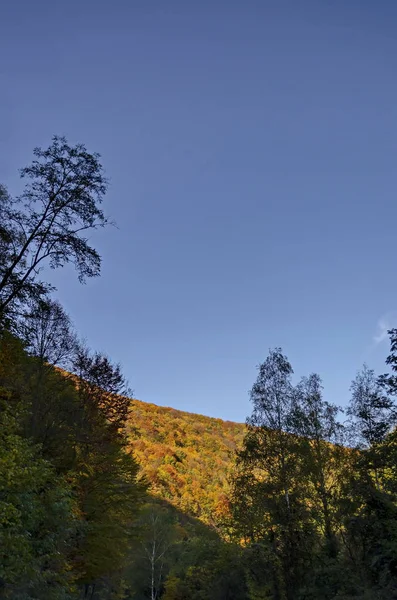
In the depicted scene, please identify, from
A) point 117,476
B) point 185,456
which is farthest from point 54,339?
point 185,456

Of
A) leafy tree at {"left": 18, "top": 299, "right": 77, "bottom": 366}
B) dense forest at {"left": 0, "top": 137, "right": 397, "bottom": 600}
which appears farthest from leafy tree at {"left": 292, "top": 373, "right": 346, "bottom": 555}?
leafy tree at {"left": 18, "top": 299, "right": 77, "bottom": 366}

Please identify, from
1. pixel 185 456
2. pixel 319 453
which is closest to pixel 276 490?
pixel 319 453

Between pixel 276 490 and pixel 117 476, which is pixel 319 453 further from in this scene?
pixel 117 476

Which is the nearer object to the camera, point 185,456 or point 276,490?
point 276,490

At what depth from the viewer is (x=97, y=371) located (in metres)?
25.0

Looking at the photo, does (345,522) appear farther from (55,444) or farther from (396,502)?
(55,444)

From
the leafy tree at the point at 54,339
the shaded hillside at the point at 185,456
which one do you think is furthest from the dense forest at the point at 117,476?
the shaded hillside at the point at 185,456

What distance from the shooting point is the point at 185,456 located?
7512cm

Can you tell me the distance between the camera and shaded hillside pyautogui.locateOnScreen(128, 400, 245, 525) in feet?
197

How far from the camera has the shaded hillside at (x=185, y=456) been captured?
60031 mm

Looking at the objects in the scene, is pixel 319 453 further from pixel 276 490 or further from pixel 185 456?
pixel 185 456

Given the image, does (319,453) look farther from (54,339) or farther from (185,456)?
(185,456)

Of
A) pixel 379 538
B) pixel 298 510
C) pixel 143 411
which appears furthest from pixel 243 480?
pixel 143 411

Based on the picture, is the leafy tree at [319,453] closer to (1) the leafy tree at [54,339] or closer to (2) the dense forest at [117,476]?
(2) the dense forest at [117,476]
